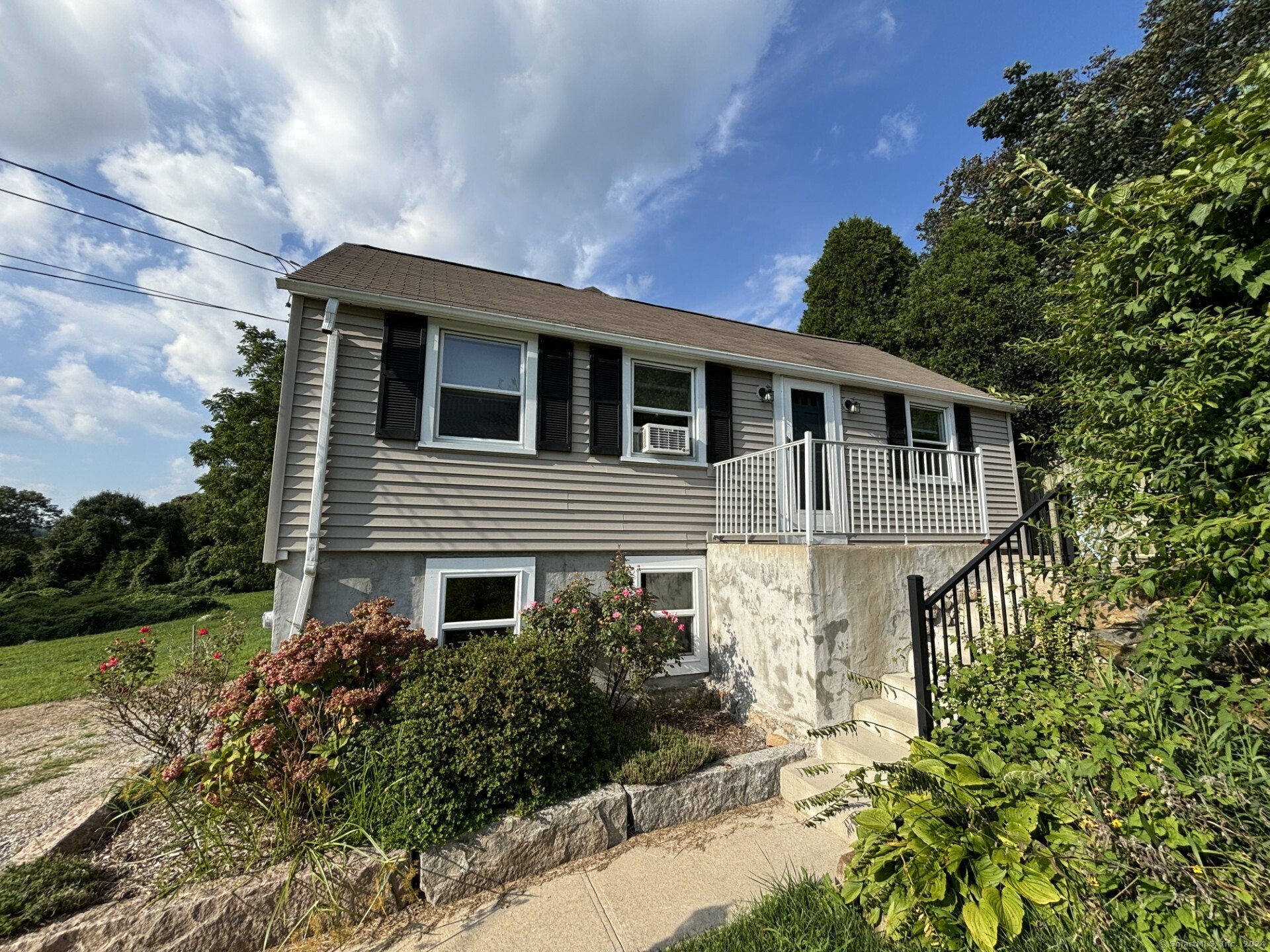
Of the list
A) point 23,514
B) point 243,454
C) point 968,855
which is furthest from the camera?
point 23,514

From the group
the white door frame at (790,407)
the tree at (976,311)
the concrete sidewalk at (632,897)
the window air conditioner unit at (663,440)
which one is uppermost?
the tree at (976,311)

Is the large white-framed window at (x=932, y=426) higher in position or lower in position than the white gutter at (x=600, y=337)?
lower

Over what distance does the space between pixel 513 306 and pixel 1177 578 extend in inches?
246

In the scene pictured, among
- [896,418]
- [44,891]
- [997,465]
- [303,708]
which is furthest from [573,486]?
[997,465]

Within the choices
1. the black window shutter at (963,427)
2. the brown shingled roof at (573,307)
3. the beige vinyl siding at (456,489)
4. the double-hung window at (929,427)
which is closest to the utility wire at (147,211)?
the brown shingled roof at (573,307)

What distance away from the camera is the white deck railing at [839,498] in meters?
5.42

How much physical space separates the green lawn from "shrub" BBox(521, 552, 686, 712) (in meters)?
Answer: 3.69

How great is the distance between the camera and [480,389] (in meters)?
5.55

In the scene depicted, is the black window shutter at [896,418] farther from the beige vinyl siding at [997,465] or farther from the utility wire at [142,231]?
the utility wire at [142,231]

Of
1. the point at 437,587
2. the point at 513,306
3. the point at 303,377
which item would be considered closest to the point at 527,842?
the point at 437,587

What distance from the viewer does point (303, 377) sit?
4.84 metres

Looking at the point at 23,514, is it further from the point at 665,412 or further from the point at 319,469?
the point at 665,412

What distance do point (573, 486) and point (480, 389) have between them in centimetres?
155

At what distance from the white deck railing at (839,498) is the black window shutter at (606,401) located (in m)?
1.51
